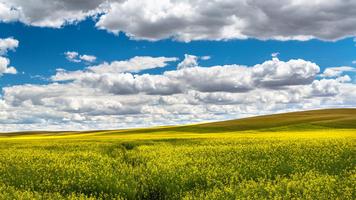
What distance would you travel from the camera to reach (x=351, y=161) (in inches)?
689

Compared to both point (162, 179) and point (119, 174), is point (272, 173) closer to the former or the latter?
point (162, 179)

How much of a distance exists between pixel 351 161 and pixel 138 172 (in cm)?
895

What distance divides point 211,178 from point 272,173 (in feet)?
8.80

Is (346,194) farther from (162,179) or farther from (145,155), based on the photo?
(145,155)

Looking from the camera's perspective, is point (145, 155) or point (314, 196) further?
point (145, 155)

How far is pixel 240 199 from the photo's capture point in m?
10.8

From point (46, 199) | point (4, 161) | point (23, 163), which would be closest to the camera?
point (46, 199)

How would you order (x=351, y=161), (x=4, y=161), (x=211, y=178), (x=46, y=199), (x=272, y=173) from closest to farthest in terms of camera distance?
(x=46, y=199) < (x=211, y=178) < (x=272, y=173) < (x=351, y=161) < (x=4, y=161)

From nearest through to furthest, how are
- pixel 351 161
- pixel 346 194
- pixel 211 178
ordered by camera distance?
pixel 346 194 → pixel 211 178 → pixel 351 161

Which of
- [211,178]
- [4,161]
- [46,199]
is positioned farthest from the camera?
[4,161]

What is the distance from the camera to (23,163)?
766 inches

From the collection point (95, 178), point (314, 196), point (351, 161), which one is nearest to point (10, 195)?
point (95, 178)

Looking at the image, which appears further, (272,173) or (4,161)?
(4,161)

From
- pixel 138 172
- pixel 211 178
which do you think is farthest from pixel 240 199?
pixel 138 172
